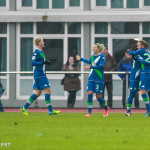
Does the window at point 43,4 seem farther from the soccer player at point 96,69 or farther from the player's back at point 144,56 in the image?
the player's back at point 144,56

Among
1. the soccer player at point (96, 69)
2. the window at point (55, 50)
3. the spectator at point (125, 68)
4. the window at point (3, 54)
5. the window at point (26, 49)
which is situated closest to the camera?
the soccer player at point (96, 69)

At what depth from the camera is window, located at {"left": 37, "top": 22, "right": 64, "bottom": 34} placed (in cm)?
2656

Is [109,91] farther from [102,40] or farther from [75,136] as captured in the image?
[75,136]

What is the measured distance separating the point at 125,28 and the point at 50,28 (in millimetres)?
2943

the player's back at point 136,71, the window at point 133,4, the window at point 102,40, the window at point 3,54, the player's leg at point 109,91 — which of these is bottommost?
the player's leg at point 109,91

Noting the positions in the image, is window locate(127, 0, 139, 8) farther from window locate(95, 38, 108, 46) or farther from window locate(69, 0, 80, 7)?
window locate(69, 0, 80, 7)

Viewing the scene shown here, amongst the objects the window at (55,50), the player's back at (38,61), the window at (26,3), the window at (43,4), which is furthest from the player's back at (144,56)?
the window at (26,3)

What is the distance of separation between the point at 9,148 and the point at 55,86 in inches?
532

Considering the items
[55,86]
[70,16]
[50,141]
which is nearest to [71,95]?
[55,86]

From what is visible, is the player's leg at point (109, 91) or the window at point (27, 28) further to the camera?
the window at point (27, 28)

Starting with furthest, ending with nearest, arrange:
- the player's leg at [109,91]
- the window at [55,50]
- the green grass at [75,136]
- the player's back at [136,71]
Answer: the window at [55,50] < the player's leg at [109,91] < the player's back at [136,71] < the green grass at [75,136]

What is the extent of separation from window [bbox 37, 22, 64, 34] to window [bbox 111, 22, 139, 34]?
2.04m

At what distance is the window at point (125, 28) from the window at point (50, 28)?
6.70ft

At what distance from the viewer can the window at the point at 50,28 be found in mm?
26562
